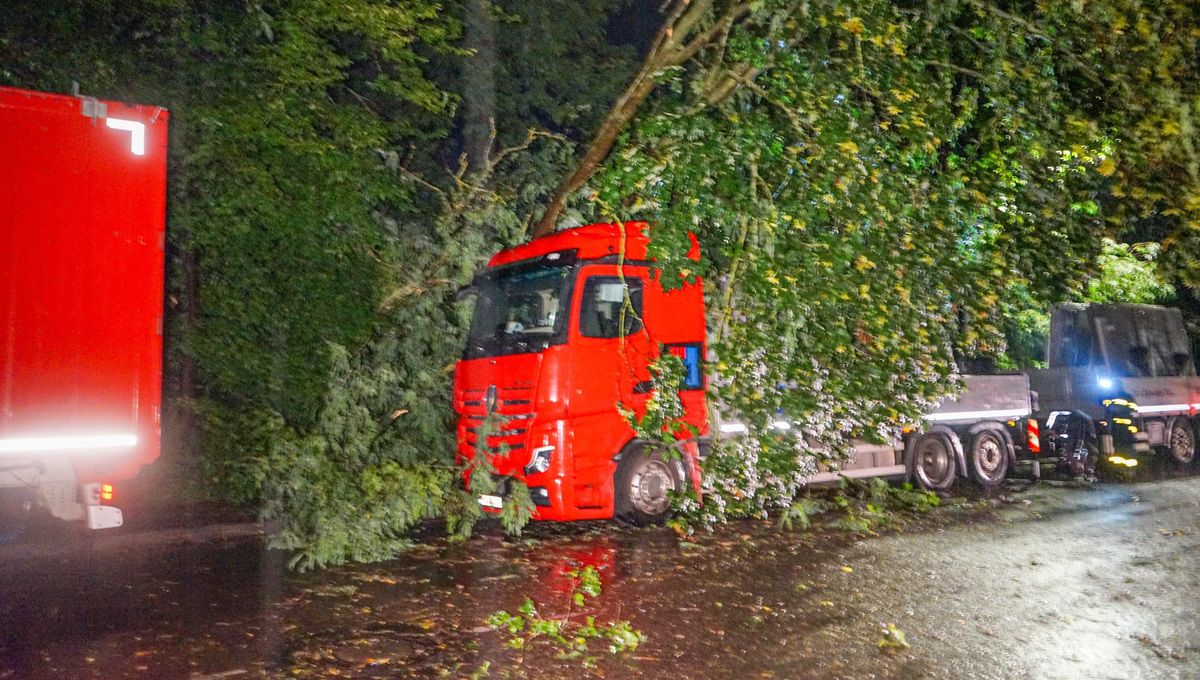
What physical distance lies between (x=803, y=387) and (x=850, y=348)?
58cm

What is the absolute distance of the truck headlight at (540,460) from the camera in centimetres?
920

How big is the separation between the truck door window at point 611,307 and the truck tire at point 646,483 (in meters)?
1.20

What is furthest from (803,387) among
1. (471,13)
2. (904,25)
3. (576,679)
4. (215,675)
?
(471,13)

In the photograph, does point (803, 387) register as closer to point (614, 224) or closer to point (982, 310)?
point (982, 310)

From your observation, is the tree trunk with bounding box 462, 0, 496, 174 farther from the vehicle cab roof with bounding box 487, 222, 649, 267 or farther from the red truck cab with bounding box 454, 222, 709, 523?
the red truck cab with bounding box 454, 222, 709, 523

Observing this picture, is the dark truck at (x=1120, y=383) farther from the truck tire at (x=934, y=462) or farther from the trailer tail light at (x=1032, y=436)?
the truck tire at (x=934, y=462)

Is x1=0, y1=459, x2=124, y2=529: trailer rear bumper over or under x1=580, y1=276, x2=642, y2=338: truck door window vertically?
under

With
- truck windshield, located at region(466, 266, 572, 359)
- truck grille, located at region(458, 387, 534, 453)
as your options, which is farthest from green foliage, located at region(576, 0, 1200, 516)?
truck grille, located at region(458, 387, 534, 453)

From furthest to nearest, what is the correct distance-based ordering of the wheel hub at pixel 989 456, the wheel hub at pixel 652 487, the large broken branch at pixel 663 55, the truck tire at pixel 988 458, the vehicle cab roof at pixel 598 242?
the wheel hub at pixel 989 456 < the truck tire at pixel 988 458 < the large broken branch at pixel 663 55 < the wheel hub at pixel 652 487 < the vehicle cab roof at pixel 598 242

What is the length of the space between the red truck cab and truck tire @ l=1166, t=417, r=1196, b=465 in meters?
12.1

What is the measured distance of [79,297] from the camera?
6.94m

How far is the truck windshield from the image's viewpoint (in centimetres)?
941

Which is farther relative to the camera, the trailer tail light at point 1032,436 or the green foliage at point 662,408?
the trailer tail light at point 1032,436

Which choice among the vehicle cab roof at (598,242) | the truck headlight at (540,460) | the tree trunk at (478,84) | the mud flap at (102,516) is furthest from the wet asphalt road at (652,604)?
the tree trunk at (478,84)
